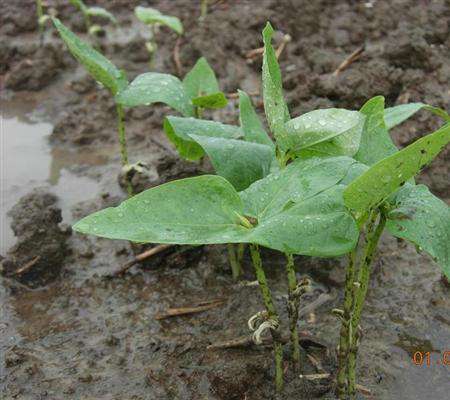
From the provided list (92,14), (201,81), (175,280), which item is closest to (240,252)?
(175,280)

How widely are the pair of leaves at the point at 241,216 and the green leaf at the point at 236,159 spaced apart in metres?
0.13

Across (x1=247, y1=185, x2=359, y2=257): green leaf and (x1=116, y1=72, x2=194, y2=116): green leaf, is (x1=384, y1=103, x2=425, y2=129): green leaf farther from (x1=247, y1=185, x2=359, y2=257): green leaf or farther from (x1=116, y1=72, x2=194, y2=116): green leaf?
(x1=116, y1=72, x2=194, y2=116): green leaf

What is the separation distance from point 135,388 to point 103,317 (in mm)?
300

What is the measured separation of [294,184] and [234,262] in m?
0.69

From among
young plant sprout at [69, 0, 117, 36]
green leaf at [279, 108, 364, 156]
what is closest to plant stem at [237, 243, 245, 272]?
green leaf at [279, 108, 364, 156]

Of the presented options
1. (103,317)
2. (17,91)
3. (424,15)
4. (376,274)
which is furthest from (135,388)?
(424,15)

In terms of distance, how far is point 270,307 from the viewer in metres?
1.31

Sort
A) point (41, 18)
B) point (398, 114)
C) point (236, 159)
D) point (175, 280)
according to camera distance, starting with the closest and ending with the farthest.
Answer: point (236, 159), point (398, 114), point (175, 280), point (41, 18)

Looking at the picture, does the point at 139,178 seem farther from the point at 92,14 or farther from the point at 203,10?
the point at 203,10

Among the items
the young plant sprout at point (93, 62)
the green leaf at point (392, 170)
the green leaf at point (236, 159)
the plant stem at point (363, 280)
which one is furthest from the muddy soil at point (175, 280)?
the green leaf at point (392, 170)

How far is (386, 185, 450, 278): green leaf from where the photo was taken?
105cm

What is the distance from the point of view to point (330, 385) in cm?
142

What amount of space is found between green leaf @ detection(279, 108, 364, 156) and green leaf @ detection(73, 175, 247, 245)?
0.18 m

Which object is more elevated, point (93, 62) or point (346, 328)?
point (93, 62)
